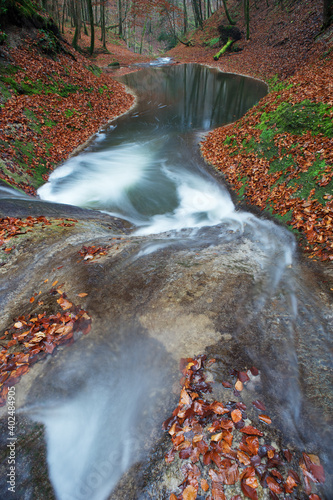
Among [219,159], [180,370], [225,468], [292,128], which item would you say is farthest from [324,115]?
[225,468]

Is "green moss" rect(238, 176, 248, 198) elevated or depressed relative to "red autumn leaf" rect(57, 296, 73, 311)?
Result: elevated

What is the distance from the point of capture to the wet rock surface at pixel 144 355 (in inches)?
84.3

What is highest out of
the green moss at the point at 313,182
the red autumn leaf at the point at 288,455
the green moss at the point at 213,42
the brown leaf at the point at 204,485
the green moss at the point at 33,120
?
the green moss at the point at 213,42

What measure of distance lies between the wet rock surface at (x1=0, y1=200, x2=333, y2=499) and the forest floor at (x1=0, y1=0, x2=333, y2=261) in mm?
1830

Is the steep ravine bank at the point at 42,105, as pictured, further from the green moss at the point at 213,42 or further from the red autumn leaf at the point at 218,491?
the green moss at the point at 213,42

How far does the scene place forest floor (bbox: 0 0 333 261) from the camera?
18.5 feet

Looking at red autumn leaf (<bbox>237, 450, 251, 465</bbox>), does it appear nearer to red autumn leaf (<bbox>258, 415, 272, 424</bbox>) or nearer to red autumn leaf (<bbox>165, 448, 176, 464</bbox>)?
red autumn leaf (<bbox>258, 415, 272, 424</bbox>)

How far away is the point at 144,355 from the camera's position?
2906 millimetres

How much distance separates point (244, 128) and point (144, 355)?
9412 millimetres

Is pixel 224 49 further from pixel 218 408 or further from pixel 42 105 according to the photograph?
pixel 218 408

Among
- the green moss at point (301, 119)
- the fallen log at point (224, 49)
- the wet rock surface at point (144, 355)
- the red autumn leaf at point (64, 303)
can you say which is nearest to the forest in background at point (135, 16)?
the fallen log at point (224, 49)

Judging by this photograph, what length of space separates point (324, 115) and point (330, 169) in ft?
7.87

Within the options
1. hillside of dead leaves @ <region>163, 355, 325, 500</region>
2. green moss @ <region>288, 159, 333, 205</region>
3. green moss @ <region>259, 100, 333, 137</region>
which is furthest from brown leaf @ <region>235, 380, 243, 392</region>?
green moss @ <region>259, 100, 333, 137</region>

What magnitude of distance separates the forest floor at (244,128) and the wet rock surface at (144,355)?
1.83 m
